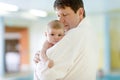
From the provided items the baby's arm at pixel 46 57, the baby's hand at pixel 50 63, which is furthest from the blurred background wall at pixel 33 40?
the baby's hand at pixel 50 63

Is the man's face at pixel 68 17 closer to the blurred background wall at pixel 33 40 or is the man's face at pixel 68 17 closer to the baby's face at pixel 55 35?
the baby's face at pixel 55 35

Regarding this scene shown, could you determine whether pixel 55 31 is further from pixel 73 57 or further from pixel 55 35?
pixel 73 57

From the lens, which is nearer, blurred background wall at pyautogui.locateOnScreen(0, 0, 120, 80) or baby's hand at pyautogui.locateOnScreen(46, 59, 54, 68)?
baby's hand at pyautogui.locateOnScreen(46, 59, 54, 68)

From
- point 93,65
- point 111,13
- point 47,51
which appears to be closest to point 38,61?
point 47,51

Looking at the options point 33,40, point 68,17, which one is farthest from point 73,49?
point 33,40

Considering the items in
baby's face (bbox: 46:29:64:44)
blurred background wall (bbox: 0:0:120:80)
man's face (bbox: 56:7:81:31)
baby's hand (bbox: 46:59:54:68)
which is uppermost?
man's face (bbox: 56:7:81:31)

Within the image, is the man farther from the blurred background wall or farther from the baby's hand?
the blurred background wall

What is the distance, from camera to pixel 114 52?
709 centimetres

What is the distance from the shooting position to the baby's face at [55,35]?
965 millimetres

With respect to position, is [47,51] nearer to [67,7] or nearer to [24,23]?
[67,7]

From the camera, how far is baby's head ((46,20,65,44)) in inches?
38.0

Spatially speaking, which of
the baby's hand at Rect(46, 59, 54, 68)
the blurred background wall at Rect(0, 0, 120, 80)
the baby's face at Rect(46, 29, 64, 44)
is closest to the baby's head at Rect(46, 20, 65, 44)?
the baby's face at Rect(46, 29, 64, 44)

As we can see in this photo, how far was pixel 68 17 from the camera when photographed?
96 cm

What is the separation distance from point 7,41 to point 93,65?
7757 mm
